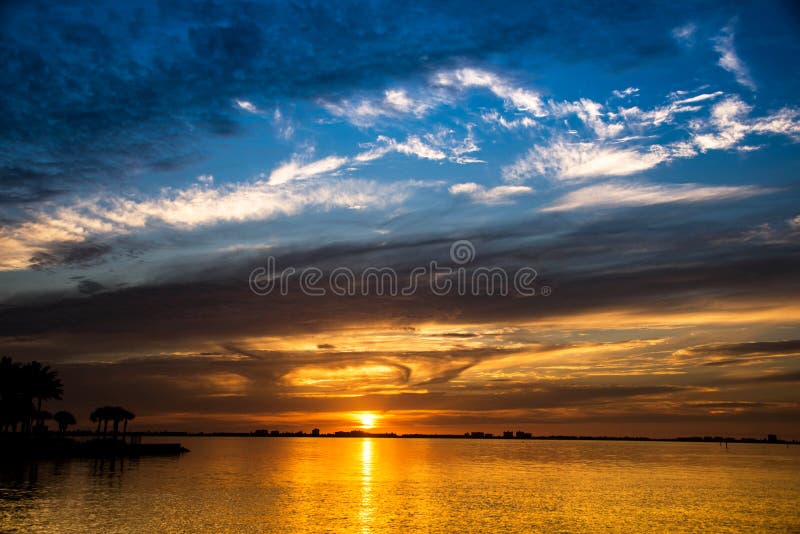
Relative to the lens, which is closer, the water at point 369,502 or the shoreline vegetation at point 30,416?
the water at point 369,502

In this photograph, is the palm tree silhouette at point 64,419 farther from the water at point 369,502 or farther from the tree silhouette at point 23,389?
the water at point 369,502

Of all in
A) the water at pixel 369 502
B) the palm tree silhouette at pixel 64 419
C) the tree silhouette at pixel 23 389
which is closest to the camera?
the water at pixel 369 502

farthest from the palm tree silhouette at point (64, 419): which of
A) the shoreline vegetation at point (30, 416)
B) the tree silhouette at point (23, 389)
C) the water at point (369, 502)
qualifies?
the water at point (369, 502)

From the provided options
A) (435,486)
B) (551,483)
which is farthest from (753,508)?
(435,486)

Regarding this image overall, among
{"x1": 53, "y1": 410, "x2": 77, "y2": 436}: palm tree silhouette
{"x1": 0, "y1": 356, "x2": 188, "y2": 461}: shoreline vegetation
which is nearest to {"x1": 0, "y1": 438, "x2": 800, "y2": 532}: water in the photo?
{"x1": 0, "y1": 356, "x2": 188, "y2": 461}: shoreline vegetation

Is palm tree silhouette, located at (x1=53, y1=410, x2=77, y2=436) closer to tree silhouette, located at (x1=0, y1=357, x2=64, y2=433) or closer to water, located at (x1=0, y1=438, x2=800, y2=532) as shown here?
tree silhouette, located at (x1=0, y1=357, x2=64, y2=433)

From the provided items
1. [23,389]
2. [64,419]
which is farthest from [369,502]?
[64,419]

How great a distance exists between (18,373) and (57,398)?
55.3 ft

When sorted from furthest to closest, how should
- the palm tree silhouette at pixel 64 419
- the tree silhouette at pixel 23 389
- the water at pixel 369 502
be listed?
the palm tree silhouette at pixel 64 419
the tree silhouette at pixel 23 389
the water at pixel 369 502

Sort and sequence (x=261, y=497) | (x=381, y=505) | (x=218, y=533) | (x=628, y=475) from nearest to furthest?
(x=218, y=533), (x=381, y=505), (x=261, y=497), (x=628, y=475)

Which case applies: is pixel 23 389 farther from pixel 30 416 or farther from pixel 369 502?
pixel 369 502

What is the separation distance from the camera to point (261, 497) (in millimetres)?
73562

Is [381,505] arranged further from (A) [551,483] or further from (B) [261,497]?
(A) [551,483]

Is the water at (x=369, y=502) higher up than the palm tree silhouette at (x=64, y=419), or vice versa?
the palm tree silhouette at (x=64, y=419)
